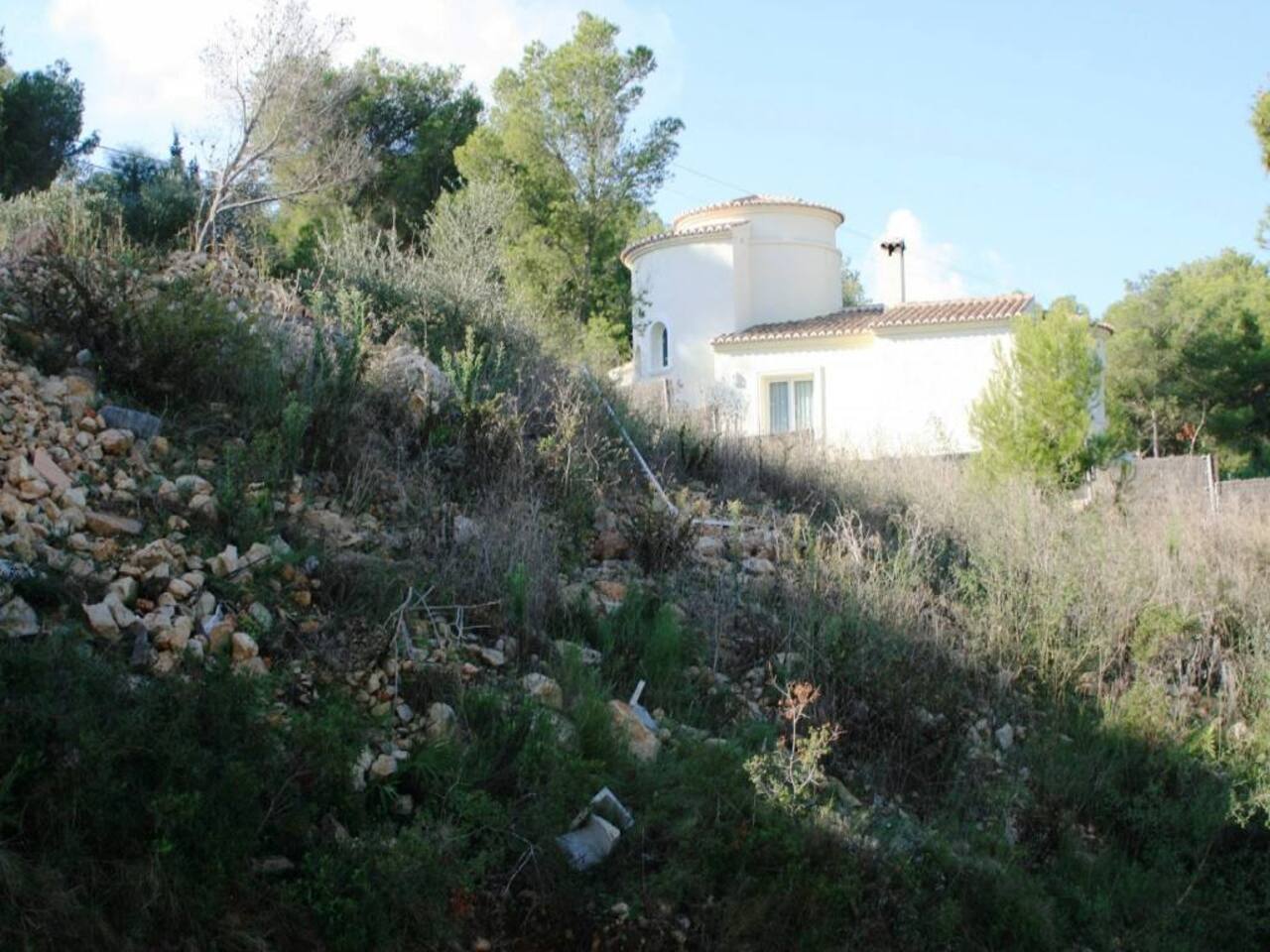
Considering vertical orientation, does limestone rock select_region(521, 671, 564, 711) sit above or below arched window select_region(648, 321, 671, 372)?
below

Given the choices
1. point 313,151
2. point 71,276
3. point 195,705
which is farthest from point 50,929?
point 313,151

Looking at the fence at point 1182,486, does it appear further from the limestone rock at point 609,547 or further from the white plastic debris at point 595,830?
the white plastic debris at point 595,830

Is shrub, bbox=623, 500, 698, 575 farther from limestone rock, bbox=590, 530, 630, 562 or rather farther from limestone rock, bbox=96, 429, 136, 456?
limestone rock, bbox=96, 429, 136, 456

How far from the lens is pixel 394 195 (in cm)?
2753

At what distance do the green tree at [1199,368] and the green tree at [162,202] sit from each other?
27.6 metres

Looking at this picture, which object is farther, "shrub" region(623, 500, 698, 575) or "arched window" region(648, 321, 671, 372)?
"arched window" region(648, 321, 671, 372)

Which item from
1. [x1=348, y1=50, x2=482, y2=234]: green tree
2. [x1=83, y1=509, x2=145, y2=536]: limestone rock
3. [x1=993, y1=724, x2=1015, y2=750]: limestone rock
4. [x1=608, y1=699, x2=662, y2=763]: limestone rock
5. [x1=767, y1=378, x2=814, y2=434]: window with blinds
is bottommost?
[x1=993, y1=724, x2=1015, y2=750]: limestone rock

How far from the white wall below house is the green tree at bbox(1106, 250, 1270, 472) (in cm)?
1319

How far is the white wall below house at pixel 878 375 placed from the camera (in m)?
Result: 23.5

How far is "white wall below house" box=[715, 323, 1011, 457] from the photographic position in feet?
77.1

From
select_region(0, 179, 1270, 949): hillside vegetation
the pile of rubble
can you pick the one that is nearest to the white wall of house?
select_region(0, 179, 1270, 949): hillside vegetation

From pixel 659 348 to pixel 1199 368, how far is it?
57.3ft

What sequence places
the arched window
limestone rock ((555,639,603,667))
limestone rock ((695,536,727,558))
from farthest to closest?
the arched window
limestone rock ((695,536,727,558))
limestone rock ((555,639,603,667))

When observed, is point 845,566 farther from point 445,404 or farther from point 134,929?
point 134,929
